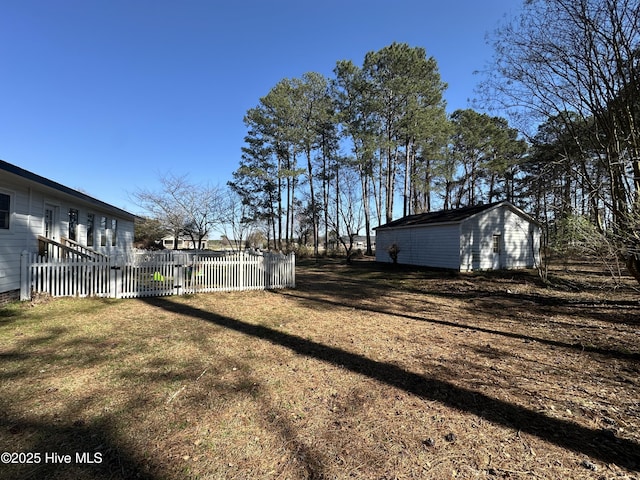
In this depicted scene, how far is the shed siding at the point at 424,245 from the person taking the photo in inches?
629

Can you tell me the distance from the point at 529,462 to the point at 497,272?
49.8ft

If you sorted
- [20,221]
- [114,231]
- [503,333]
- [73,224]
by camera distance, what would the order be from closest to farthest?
[503,333] → [20,221] → [73,224] → [114,231]

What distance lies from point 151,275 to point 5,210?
3437 mm

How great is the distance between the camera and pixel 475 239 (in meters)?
16.1

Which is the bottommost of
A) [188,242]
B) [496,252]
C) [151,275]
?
[151,275]

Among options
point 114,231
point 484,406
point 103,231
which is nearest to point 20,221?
point 103,231

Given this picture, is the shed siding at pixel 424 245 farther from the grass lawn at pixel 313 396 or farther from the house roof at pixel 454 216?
the grass lawn at pixel 313 396

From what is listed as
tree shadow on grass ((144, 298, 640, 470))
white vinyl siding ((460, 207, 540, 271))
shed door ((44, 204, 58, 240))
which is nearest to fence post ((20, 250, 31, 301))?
shed door ((44, 204, 58, 240))

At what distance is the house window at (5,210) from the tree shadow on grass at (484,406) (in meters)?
6.57

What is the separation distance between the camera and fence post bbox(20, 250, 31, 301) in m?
7.16

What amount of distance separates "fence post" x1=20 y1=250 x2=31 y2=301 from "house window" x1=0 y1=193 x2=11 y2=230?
27.5 inches

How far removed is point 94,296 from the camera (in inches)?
313

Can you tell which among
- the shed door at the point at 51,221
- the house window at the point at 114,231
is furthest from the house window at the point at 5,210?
the house window at the point at 114,231

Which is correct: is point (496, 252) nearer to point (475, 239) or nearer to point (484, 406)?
point (475, 239)
